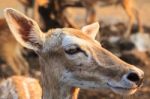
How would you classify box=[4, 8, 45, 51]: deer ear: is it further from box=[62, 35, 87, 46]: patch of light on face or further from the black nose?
the black nose

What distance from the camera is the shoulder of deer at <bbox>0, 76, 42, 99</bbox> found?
20.5ft

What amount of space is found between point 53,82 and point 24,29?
0.53 metres

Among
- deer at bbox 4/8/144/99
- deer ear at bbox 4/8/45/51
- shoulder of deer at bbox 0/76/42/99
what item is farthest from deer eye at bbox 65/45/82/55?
shoulder of deer at bbox 0/76/42/99

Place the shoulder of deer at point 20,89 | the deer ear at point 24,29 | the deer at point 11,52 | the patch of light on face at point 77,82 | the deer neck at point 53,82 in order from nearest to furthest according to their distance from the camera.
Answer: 1. the patch of light on face at point 77,82
2. the deer neck at point 53,82
3. the deer ear at point 24,29
4. the shoulder of deer at point 20,89
5. the deer at point 11,52

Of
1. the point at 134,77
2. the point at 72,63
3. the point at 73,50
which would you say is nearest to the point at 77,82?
the point at 72,63

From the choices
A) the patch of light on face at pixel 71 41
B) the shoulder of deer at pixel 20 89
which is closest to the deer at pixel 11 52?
the shoulder of deer at pixel 20 89

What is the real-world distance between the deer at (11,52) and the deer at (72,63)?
6.48 m

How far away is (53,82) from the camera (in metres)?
5.11

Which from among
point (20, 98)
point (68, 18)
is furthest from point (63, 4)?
point (20, 98)

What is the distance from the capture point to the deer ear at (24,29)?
519 cm

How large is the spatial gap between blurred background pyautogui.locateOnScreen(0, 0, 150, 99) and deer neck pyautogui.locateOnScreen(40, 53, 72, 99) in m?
4.45

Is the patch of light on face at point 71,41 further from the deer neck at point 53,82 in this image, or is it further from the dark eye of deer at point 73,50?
the deer neck at point 53,82

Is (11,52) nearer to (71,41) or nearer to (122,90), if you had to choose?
(71,41)

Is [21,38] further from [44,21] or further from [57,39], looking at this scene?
[44,21]
